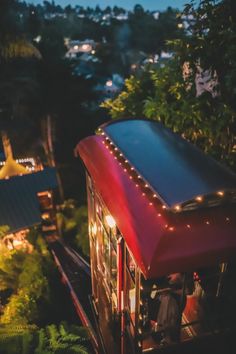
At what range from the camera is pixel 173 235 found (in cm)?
458

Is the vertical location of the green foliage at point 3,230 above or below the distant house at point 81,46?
below

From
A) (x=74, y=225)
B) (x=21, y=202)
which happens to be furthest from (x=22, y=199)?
(x=74, y=225)

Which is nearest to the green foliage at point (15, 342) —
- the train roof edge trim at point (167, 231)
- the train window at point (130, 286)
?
the train window at point (130, 286)

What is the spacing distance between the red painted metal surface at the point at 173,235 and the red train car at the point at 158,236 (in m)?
0.01

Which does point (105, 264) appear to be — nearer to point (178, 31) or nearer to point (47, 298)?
point (47, 298)

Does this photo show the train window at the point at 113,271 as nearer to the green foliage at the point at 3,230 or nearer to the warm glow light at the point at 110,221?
the warm glow light at the point at 110,221

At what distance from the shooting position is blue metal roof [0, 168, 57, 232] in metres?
12.0

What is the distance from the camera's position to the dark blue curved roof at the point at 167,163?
5129 mm

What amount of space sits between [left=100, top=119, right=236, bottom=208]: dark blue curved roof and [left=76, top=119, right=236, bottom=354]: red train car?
0.02 metres

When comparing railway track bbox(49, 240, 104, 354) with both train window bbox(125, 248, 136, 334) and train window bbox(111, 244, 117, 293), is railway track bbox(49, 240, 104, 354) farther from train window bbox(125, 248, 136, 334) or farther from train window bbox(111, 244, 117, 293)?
train window bbox(125, 248, 136, 334)

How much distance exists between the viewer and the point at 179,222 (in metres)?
4.75

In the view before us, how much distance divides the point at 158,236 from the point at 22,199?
9.41 m

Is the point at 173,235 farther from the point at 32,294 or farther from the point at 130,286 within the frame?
the point at 32,294

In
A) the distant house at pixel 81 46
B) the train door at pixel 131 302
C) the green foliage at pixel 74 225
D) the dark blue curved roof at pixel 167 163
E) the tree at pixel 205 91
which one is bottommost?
the green foliage at pixel 74 225
